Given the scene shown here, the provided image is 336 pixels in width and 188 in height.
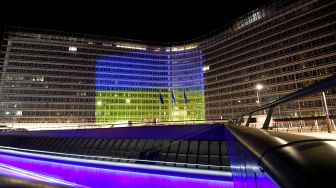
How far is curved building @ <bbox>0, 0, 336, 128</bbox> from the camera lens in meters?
77.4

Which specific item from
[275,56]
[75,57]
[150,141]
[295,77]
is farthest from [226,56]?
[150,141]

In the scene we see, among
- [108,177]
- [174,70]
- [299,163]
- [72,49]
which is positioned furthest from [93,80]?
[299,163]

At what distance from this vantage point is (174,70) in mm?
130875

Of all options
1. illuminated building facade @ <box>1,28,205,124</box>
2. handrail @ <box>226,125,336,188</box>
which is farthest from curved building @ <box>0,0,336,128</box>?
handrail @ <box>226,125,336,188</box>

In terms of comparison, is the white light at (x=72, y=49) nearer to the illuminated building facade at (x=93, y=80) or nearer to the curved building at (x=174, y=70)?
the illuminated building facade at (x=93, y=80)

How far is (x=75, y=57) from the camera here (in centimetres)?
10981

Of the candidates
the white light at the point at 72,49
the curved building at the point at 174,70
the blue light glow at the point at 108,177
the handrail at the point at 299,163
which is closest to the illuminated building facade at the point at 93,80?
the white light at the point at 72,49

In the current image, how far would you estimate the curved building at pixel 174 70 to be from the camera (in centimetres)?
7738

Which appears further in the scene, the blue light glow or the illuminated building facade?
the illuminated building facade

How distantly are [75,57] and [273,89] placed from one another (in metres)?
84.7

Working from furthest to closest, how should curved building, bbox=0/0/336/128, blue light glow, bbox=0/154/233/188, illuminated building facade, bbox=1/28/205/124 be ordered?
illuminated building facade, bbox=1/28/205/124 < curved building, bbox=0/0/336/128 < blue light glow, bbox=0/154/233/188

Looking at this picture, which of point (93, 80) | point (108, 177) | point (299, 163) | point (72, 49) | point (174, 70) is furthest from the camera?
point (174, 70)

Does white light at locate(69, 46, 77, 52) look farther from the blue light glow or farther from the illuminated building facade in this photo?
the blue light glow

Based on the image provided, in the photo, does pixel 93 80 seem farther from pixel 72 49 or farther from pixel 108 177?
pixel 108 177
